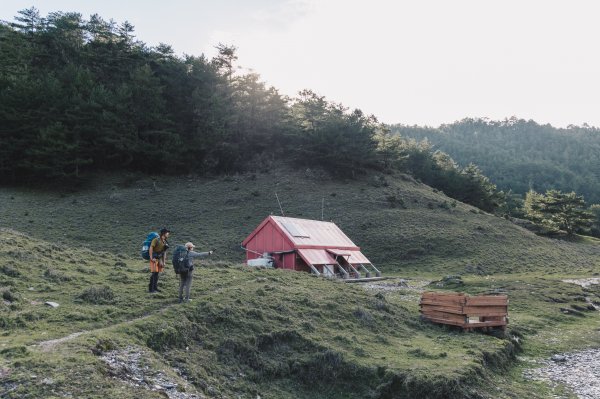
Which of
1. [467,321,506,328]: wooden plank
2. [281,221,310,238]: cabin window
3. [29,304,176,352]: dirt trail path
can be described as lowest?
[467,321,506,328]: wooden plank

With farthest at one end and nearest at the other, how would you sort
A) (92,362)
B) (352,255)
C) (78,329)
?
1. (352,255)
2. (78,329)
3. (92,362)

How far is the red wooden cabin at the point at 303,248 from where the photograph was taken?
115 ft

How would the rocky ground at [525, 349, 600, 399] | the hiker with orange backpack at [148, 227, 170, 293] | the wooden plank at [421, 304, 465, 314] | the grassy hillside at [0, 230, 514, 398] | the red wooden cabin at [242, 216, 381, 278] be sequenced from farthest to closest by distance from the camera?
1. the red wooden cabin at [242, 216, 381, 278]
2. the wooden plank at [421, 304, 465, 314]
3. the hiker with orange backpack at [148, 227, 170, 293]
4. the rocky ground at [525, 349, 600, 399]
5. the grassy hillside at [0, 230, 514, 398]

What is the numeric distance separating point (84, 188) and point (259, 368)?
56085 mm

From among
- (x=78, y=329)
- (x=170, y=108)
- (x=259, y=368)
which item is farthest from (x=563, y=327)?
(x=170, y=108)

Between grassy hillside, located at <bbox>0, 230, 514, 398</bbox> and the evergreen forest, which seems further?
the evergreen forest

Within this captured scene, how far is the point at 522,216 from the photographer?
93.0 meters

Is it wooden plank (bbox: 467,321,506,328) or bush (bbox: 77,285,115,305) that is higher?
bush (bbox: 77,285,115,305)

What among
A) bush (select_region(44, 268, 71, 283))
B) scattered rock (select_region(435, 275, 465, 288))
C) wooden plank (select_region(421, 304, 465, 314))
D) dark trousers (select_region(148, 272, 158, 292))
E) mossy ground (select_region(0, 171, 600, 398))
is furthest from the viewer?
scattered rock (select_region(435, 275, 465, 288))

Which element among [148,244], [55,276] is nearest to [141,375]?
[148,244]

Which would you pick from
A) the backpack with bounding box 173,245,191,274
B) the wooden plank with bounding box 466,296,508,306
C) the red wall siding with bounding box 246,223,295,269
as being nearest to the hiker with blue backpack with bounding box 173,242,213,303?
the backpack with bounding box 173,245,191,274

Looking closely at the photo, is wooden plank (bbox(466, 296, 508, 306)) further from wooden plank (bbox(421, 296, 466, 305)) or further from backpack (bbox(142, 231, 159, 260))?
backpack (bbox(142, 231, 159, 260))

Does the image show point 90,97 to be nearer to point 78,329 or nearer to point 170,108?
point 170,108

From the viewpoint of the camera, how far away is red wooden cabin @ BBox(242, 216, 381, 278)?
115ft
